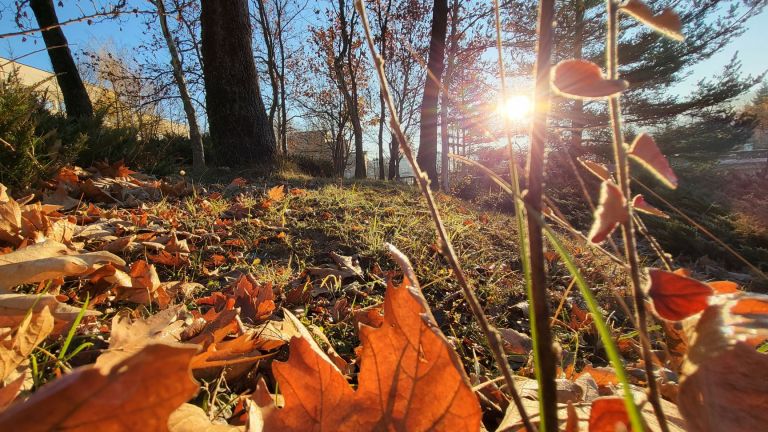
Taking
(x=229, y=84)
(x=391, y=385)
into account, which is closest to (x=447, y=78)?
(x=229, y=84)

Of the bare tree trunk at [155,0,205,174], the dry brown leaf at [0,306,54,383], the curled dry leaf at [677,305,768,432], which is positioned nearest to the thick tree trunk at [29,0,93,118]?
the bare tree trunk at [155,0,205,174]

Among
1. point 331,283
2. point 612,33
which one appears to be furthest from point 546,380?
point 331,283

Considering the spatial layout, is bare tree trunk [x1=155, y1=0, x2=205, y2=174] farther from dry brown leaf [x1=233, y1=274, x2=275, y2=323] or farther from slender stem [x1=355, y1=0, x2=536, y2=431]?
slender stem [x1=355, y1=0, x2=536, y2=431]

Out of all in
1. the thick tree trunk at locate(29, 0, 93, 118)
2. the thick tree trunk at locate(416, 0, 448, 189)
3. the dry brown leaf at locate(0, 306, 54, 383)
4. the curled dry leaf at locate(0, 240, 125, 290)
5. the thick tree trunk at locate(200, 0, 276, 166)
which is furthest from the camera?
the thick tree trunk at locate(416, 0, 448, 189)

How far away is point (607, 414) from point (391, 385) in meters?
0.26

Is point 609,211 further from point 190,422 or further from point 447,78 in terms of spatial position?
point 447,78

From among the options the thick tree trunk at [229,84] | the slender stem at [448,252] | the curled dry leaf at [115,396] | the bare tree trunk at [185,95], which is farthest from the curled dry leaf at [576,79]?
the thick tree trunk at [229,84]

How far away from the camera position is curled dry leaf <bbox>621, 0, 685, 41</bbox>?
368 mm

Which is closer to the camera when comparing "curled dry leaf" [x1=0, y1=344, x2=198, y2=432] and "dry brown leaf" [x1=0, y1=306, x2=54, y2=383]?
"curled dry leaf" [x1=0, y1=344, x2=198, y2=432]

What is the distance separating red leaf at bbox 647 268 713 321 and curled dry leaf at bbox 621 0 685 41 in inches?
8.8

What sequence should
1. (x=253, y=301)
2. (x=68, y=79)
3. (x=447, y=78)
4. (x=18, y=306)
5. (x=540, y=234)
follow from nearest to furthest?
(x=540, y=234)
(x=18, y=306)
(x=253, y=301)
(x=68, y=79)
(x=447, y=78)

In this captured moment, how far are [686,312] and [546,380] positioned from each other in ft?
0.47

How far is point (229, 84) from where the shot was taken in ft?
16.7

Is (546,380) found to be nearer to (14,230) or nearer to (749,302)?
(749,302)
